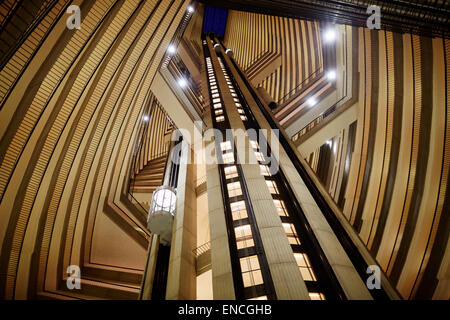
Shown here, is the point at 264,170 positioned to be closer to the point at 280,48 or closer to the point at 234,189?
the point at 234,189

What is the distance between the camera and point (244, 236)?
19.9 ft

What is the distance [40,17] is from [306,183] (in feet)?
26.9

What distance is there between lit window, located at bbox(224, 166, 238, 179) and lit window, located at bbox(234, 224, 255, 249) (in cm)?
229

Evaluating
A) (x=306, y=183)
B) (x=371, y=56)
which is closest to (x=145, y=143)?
(x=306, y=183)

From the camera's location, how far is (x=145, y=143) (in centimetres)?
1648

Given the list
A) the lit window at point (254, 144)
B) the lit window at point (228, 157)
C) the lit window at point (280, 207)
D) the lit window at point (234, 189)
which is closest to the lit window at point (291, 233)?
the lit window at point (280, 207)

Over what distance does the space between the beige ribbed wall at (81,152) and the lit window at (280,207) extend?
648 cm

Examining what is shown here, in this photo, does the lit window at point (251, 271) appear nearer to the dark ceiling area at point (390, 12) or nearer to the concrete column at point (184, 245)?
the concrete column at point (184, 245)

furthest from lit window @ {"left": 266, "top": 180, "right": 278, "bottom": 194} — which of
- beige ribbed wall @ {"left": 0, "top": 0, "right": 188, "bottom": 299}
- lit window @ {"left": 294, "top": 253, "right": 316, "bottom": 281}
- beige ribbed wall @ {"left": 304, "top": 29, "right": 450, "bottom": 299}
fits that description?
beige ribbed wall @ {"left": 0, "top": 0, "right": 188, "bottom": 299}

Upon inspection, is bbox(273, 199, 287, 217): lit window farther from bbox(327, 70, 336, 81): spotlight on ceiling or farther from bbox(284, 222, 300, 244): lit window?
bbox(327, 70, 336, 81): spotlight on ceiling

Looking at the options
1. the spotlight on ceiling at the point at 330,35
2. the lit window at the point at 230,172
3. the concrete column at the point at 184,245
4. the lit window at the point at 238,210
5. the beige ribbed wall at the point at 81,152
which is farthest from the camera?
the spotlight on ceiling at the point at 330,35

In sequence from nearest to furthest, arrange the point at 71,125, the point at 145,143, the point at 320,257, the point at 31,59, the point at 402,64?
1. the point at 320,257
2. the point at 31,59
3. the point at 71,125
4. the point at 402,64
5. the point at 145,143

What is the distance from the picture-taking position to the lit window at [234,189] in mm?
7543

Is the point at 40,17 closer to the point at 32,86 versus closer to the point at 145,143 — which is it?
the point at 32,86
